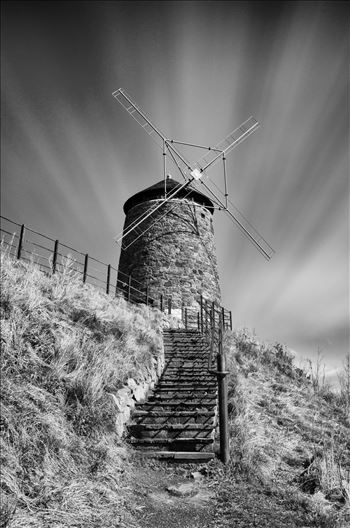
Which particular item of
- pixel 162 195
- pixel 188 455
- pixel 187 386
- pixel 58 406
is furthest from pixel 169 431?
pixel 162 195

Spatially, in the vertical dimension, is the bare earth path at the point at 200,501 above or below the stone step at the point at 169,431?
below

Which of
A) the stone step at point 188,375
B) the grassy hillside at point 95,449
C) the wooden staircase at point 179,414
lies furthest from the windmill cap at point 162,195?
the grassy hillside at point 95,449

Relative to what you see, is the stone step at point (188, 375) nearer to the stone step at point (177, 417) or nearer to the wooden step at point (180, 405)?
the wooden step at point (180, 405)

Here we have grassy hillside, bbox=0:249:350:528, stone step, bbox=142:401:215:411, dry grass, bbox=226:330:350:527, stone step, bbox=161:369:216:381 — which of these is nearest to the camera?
grassy hillside, bbox=0:249:350:528

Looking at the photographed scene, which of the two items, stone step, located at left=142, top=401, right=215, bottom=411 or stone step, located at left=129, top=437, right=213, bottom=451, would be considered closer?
stone step, located at left=129, top=437, right=213, bottom=451

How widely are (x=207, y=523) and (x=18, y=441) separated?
240 centimetres

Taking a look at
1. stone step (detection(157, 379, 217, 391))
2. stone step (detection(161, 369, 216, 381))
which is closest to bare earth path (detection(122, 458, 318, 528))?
stone step (detection(157, 379, 217, 391))

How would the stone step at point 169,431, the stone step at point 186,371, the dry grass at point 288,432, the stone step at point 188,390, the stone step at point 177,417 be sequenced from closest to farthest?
1. the dry grass at point 288,432
2. the stone step at point 169,431
3. the stone step at point 177,417
4. the stone step at point 188,390
5. the stone step at point 186,371

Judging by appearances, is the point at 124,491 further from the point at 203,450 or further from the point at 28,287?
the point at 28,287

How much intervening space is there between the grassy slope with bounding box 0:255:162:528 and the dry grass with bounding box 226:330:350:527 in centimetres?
241

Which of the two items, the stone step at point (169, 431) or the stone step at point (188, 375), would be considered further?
the stone step at point (188, 375)

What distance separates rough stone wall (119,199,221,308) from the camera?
754 inches

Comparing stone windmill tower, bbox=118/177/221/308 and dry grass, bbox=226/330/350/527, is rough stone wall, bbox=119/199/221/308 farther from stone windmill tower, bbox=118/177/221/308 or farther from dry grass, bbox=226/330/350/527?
dry grass, bbox=226/330/350/527

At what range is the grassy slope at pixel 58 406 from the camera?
354cm
